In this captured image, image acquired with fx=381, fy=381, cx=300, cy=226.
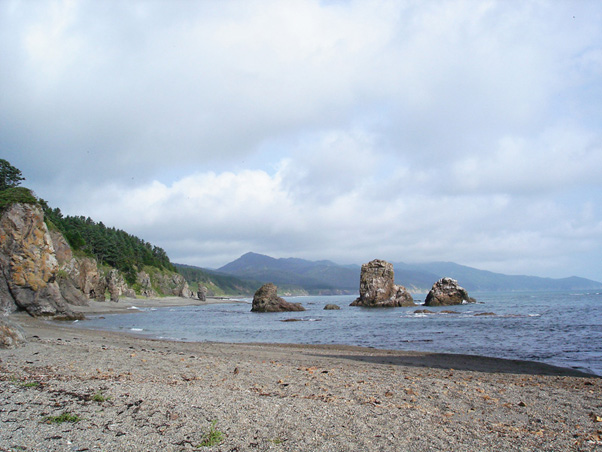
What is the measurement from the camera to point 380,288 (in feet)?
299

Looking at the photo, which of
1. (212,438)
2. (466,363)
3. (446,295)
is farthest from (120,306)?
(212,438)

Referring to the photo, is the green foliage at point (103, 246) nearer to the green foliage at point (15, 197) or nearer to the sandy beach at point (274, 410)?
the green foliage at point (15, 197)

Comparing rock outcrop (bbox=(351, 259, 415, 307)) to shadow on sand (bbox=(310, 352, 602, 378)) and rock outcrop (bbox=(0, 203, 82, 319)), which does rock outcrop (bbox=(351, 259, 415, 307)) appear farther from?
shadow on sand (bbox=(310, 352, 602, 378))

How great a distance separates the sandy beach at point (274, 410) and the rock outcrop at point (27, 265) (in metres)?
27.3

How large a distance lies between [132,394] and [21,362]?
665 centimetres

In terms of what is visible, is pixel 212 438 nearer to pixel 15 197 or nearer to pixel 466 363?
pixel 466 363

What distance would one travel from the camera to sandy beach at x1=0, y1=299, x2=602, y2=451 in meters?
6.18

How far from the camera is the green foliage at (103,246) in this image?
9946 cm

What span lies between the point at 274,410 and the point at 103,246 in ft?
398

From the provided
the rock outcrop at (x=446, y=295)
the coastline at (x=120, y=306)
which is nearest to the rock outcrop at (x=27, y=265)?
the coastline at (x=120, y=306)

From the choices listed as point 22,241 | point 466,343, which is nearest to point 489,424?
point 466,343

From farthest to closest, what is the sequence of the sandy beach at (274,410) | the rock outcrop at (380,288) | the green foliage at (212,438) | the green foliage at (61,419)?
the rock outcrop at (380,288), the green foliage at (61,419), the sandy beach at (274,410), the green foliage at (212,438)

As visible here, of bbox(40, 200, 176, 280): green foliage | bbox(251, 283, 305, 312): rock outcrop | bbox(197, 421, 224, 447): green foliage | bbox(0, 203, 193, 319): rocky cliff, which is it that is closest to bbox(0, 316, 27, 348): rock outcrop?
bbox(197, 421, 224, 447): green foliage

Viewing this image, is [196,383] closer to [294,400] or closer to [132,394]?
[132,394]
